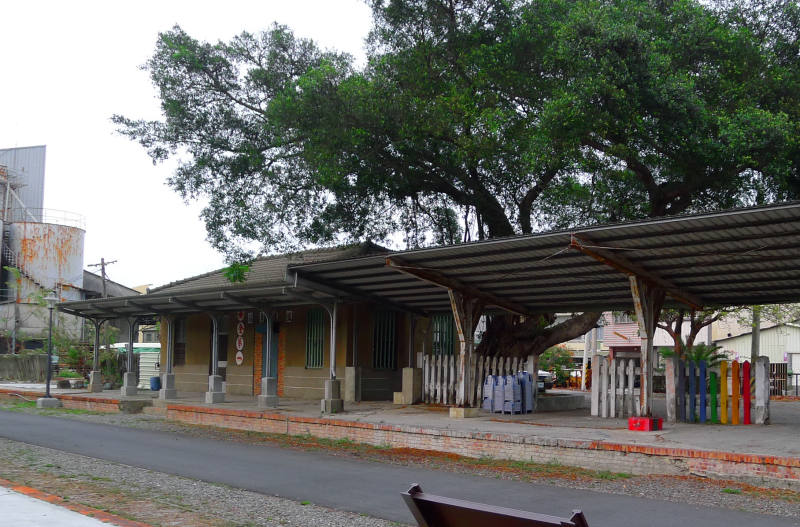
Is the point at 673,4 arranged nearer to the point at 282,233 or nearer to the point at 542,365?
the point at 282,233

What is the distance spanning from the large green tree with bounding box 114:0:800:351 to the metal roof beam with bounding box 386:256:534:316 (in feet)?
7.77

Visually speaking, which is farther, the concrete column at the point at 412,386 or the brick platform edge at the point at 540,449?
the concrete column at the point at 412,386

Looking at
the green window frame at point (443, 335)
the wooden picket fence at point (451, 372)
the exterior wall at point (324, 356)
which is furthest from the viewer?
the green window frame at point (443, 335)

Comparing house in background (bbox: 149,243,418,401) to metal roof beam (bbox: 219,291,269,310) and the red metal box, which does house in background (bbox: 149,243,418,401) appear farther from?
the red metal box

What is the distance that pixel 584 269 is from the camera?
556 inches

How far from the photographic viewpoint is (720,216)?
34.2 feet

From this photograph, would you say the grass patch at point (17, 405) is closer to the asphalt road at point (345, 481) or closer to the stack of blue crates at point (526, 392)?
the asphalt road at point (345, 481)

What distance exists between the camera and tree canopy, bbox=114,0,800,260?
45.3 ft

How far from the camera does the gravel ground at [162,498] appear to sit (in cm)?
754

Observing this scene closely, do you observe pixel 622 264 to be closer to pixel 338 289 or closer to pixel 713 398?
pixel 713 398

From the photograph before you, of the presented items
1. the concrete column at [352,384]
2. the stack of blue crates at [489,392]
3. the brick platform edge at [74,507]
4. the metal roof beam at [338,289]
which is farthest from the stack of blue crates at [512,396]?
the brick platform edge at [74,507]

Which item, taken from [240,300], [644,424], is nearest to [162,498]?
[644,424]

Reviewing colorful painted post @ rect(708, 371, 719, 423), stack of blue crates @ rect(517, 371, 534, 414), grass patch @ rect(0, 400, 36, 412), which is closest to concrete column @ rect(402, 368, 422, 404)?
stack of blue crates @ rect(517, 371, 534, 414)

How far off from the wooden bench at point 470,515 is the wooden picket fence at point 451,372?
537 inches
